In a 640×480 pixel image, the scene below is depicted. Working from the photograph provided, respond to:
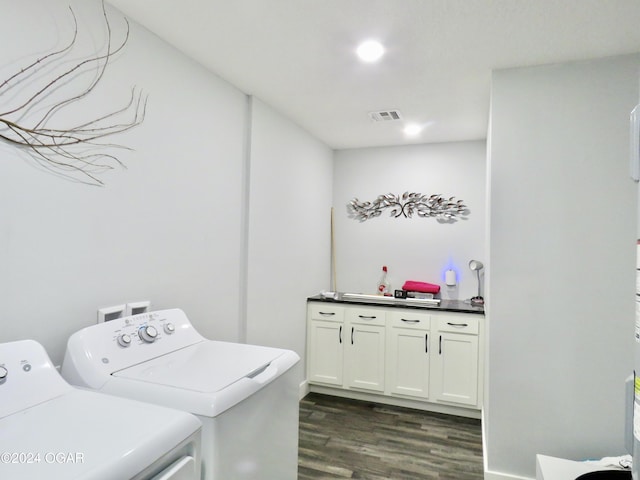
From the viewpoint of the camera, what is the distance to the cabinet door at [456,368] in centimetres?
332

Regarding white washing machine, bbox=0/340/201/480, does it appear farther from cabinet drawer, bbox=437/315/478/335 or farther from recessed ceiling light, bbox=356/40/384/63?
cabinet drawer, bbox=437/315/478/335

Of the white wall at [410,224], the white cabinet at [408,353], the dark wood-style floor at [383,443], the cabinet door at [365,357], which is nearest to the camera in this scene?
the dark wood-style floor at [383,443]

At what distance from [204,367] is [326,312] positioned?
7.36ft

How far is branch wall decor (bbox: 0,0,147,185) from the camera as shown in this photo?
1494mm

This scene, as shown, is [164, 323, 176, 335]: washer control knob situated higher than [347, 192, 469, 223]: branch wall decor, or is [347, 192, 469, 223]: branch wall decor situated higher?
[347, 192, 469, 223]: branch wall decor

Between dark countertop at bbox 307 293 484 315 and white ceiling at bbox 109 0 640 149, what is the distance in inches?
64.4

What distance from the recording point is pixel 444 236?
13.3ft

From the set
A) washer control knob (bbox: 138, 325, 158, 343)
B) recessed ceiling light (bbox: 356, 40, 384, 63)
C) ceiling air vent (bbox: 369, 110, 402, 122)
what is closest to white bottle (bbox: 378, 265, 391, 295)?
ceiling air vent (bbox: 369, 110, 402, 122)

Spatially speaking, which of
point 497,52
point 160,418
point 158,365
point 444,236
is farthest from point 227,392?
point 444,236

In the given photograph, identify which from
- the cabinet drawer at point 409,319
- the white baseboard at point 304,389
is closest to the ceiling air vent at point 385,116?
the cabinet drawer at point 409,319

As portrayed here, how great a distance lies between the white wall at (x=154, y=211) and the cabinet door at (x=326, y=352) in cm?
30

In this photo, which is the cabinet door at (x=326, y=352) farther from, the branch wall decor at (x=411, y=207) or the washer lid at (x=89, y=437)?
the washer lid at (x=89, y=437)

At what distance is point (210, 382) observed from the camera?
1438 millimetres

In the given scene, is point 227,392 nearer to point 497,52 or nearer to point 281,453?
point 281,453
